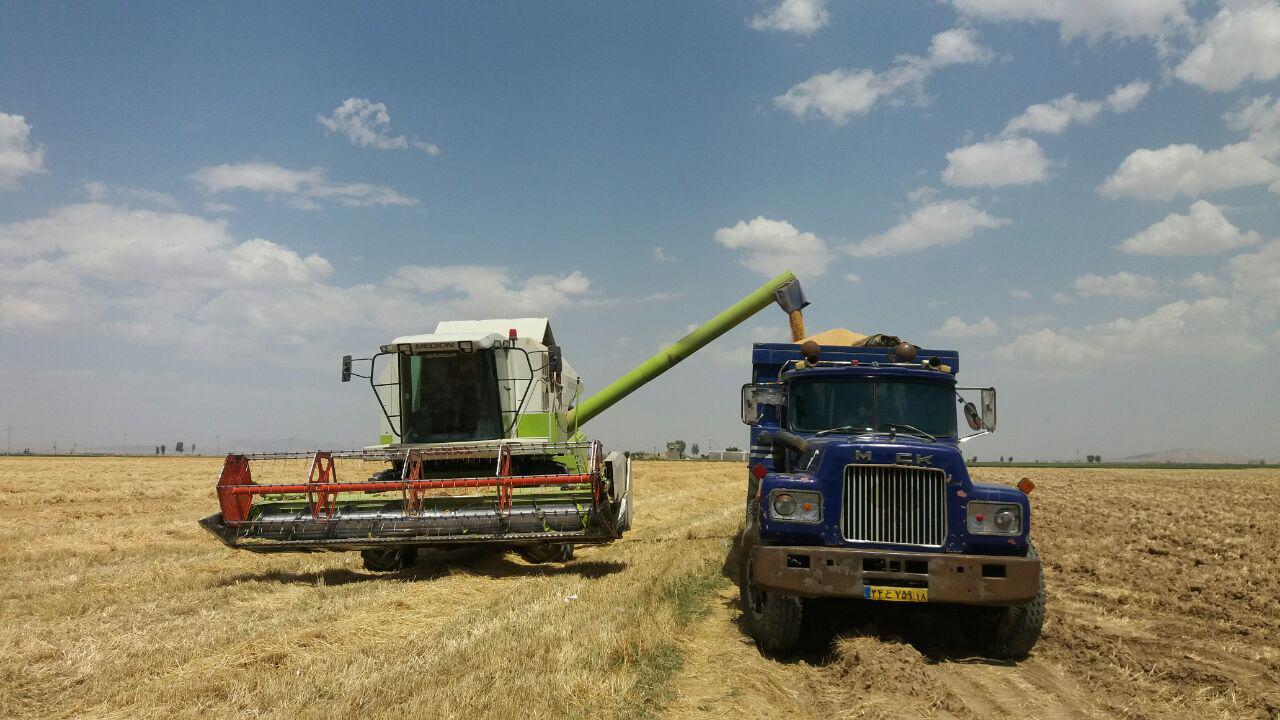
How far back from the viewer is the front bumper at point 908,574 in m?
7.00

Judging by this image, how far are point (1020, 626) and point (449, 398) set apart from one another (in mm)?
8689

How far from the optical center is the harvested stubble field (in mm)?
5664

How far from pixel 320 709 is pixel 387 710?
418mm

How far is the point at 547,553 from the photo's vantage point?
12094 millimetres

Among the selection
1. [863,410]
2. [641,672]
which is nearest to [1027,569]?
[863,410]

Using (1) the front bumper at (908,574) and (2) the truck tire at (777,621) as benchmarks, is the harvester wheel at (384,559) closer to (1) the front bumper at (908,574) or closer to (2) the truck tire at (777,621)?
(2) the truck tire at (777,621)

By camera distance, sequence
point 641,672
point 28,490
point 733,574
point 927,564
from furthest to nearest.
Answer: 1. point 28,490
2. point 733,574
3. point 927,564
4. point 641,672

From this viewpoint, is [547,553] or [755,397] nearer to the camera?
[755,397]

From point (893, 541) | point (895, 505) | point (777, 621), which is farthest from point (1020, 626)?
point (777, 621)

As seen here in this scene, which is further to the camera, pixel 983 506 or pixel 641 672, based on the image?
pixel 983 506

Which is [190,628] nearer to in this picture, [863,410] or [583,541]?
[583,541]

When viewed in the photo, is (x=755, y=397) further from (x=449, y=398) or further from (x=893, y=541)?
(x=449, y=398)

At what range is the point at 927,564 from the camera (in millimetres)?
7039

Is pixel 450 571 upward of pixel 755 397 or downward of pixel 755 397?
downward
